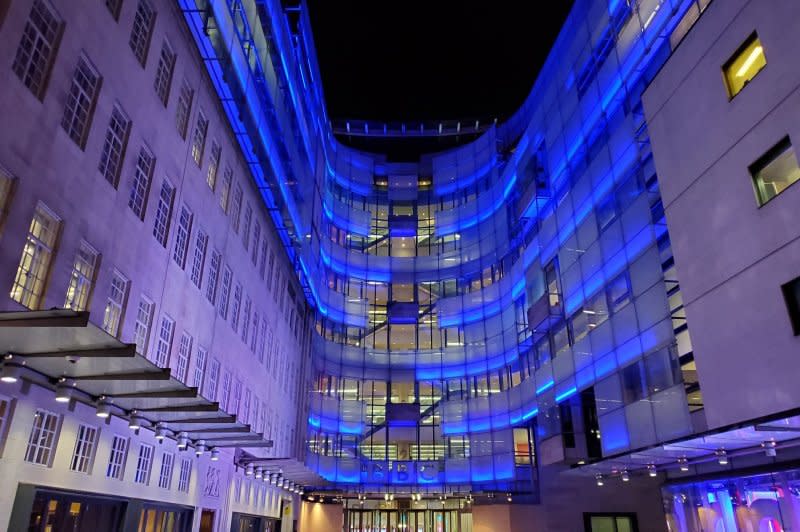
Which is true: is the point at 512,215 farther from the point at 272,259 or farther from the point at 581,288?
the point at 272,259

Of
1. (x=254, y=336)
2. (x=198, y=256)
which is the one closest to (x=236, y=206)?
(x=198, y=256)

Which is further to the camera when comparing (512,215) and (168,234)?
(512,215)

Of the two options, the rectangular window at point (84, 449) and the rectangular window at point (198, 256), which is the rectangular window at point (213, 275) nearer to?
the rectangular window at point (198, 256)

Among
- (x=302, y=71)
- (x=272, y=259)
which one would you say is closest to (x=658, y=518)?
(x=272, y=259)

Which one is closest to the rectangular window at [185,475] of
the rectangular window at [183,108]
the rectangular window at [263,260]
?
the rectangular window at [263,260]

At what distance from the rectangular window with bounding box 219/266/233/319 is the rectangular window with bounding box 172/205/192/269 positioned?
407 centimetres

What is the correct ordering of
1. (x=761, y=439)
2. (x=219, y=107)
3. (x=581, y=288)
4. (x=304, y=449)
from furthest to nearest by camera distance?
(x=304, y=449) → (x=581, y=288) → (x=219, y=107) → (x=761, y=439)

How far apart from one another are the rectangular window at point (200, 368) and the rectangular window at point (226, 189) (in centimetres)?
632

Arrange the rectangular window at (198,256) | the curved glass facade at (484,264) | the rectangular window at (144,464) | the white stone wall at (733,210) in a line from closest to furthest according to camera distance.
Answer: the white stone wall at (733,210) < the rectangular window at (144,464) < the rectangular window at (198,256) < the curved glass facade at (484,264)

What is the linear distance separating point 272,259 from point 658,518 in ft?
91.3

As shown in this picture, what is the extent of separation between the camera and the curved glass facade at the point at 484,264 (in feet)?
84.4

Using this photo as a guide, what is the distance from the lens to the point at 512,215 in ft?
152

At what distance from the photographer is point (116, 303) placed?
56.5ft

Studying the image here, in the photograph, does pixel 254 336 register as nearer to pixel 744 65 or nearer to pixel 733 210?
pixel 733 210
